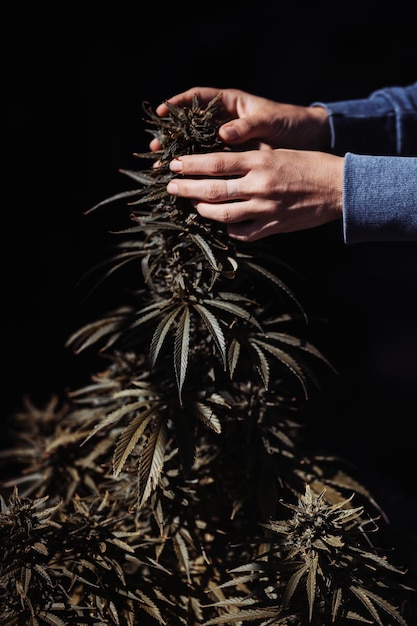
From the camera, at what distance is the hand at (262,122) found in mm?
1152

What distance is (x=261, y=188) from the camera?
3.40 feet

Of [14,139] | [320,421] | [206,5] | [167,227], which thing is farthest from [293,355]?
[206,5]

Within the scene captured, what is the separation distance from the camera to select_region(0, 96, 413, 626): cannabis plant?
0.98 meters

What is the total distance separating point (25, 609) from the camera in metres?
0.97

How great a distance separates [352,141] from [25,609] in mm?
1187

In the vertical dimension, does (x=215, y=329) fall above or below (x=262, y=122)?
below

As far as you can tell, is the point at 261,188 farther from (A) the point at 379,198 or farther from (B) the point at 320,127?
(B) the point at 320,127

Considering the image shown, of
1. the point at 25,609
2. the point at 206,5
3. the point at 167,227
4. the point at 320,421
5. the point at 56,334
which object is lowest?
the point at 320,421

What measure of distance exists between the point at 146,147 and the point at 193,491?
4.23 ft

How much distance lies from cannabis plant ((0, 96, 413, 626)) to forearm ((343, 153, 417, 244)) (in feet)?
0.57

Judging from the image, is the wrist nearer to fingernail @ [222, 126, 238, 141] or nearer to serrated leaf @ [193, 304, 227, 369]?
fingernail @ [222, 126, 238, 141]

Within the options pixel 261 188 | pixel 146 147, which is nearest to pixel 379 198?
pixel 261 188

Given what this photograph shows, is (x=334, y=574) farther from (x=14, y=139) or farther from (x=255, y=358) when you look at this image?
(x=14, y=139)

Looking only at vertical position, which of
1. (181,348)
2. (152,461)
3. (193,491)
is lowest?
(193,491)
